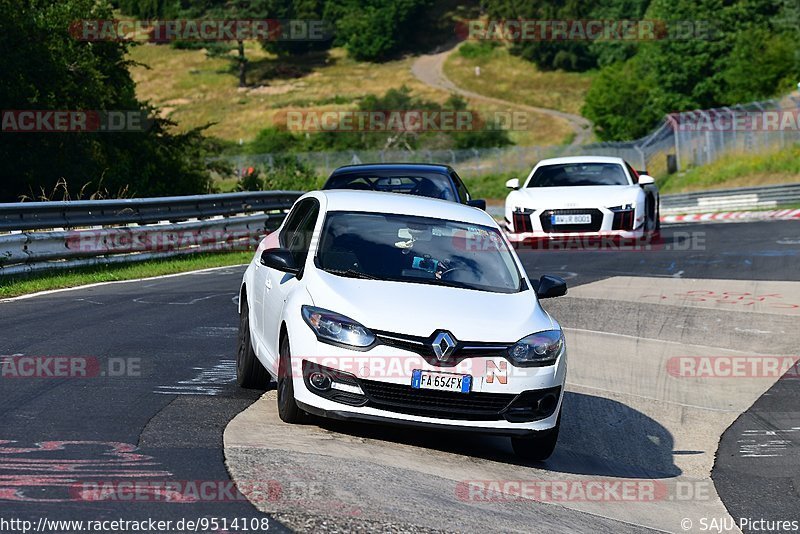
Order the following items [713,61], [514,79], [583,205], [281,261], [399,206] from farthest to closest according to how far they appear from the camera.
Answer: [514,79] → [713,61] → [583,205] → [399,206] → [281,261]

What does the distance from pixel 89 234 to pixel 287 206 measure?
349 inches

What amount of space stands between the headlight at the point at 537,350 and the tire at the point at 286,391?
4.37 ft

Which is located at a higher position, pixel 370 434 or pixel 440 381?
pixel 440 381

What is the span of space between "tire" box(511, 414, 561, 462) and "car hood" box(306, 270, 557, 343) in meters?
0.66

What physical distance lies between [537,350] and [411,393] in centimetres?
83

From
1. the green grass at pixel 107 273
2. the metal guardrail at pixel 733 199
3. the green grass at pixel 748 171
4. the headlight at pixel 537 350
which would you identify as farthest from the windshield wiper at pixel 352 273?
the green grass at pixel 748 171

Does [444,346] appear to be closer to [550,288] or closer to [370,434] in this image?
[370,434]

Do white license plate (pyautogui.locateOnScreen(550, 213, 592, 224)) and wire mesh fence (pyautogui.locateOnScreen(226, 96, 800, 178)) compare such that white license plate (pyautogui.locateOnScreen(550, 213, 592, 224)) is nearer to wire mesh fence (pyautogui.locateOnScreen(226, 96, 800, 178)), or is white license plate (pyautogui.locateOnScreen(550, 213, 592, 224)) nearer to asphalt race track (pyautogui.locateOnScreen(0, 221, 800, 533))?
asphalt race track (pyautogui.locateOnScreen(0, 221, 800, 533))

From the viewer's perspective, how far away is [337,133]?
9712 centimetres

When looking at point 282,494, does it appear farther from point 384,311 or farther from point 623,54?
point 623,54

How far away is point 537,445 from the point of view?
8.28 meters

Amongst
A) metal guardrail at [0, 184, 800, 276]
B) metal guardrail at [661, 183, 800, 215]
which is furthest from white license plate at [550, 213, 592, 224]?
metal guardrail at [661, 183, 800, 215]

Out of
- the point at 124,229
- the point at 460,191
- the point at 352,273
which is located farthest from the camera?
the point at 124,229

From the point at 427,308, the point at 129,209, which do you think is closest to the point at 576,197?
the point at 129,209
